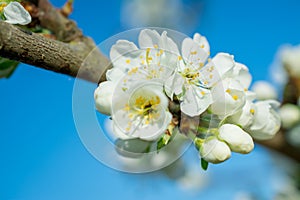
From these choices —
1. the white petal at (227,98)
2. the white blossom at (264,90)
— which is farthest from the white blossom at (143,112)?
the white blossom at (264,90)

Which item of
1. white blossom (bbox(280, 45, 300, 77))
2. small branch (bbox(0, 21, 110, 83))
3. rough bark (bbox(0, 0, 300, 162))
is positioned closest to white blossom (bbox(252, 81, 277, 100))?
white blossom (bbox(280, 45, 300, 77))

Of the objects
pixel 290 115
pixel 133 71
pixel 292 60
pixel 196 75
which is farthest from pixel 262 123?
pixel 292 60

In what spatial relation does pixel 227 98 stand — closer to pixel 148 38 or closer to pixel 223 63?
pixel 223 63

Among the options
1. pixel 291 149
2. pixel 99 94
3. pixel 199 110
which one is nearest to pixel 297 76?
pixel 291 149

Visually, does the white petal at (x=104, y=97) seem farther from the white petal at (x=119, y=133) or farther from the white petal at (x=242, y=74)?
the white petal at (x=242, y=74)

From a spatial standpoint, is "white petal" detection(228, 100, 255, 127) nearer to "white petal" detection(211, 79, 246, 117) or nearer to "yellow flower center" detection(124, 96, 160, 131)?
Result: "white petal" detection(211, 79, 246, 117)

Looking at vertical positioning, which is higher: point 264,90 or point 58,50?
point 264,90
